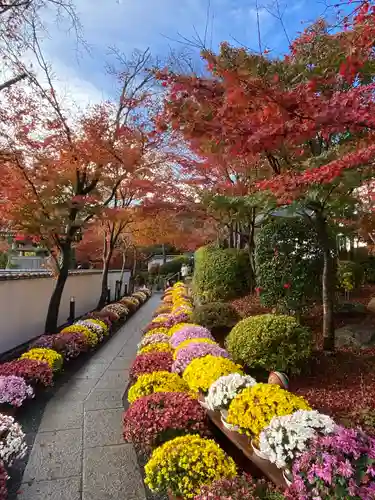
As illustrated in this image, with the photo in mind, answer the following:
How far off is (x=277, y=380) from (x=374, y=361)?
7.24 feet

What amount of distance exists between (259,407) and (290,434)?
576 millimetres

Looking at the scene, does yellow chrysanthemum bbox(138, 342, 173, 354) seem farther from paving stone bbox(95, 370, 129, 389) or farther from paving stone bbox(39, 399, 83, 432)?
paving stone bbox(39, 399, 83, 432)

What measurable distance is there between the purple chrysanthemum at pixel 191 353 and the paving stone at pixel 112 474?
1.32 meters

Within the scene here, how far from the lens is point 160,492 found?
2.99m

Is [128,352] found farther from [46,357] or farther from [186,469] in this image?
[186,469]

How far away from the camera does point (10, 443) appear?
328 cm

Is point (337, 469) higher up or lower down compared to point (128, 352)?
higher up

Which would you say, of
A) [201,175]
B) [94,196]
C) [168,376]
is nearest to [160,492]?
[168,376]

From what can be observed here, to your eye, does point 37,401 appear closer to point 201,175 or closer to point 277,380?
point 277,380

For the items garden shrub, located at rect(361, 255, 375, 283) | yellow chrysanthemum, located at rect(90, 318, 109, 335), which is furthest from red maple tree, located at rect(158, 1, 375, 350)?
garden shrub, located at rect(361, 255, 375, 283)

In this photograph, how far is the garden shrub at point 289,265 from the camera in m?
7.30

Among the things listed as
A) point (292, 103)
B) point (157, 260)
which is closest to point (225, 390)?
point (292, 103)

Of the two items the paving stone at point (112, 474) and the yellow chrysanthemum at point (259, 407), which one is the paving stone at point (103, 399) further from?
the yellow chrysanthemum at point (259, 407)

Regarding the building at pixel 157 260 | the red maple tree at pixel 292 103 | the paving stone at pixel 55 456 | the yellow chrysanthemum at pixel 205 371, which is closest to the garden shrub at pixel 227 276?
the red maple tree at pixel 292 103
